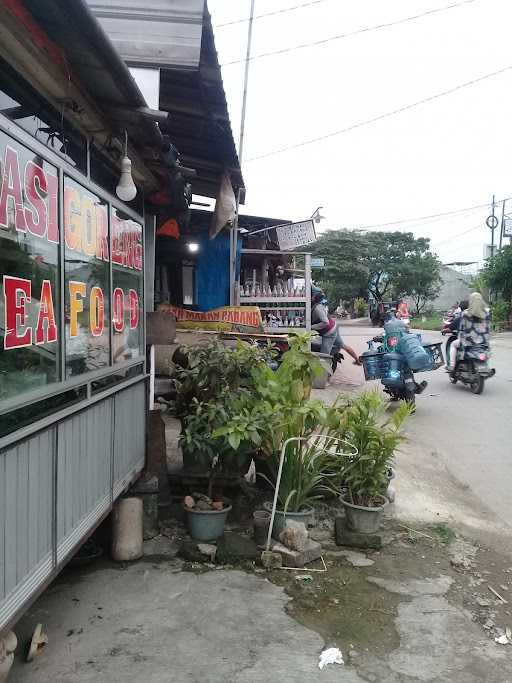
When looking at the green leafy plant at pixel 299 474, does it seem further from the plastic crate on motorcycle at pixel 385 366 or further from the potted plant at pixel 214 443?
the plastic crate on motorcycle at pixel 385 366

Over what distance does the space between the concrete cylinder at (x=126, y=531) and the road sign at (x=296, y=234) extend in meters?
7.38

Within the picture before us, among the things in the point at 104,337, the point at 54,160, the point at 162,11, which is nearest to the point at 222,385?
the point at 104,337

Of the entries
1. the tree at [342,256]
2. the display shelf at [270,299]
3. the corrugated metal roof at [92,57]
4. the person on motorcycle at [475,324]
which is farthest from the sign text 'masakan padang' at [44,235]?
the tree at [342,256]

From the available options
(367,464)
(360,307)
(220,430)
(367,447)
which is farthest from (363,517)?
(360,307)

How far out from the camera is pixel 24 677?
2.54 m

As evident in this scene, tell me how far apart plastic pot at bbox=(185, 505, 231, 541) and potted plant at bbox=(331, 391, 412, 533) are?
0.91 m

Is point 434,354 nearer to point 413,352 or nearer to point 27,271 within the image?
point 413,352

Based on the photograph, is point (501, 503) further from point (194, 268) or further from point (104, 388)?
point (194, 268)

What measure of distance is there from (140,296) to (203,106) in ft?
7.74

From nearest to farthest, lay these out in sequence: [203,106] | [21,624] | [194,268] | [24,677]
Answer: [24,677] → [21,624] → [203,106] → [194,268]

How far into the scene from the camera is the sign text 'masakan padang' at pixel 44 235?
223cm

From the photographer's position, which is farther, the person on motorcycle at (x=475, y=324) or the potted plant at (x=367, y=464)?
the person on motorcycle at (x=475, y=324)

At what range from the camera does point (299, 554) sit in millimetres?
3703

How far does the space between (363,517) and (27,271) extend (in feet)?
9.41
